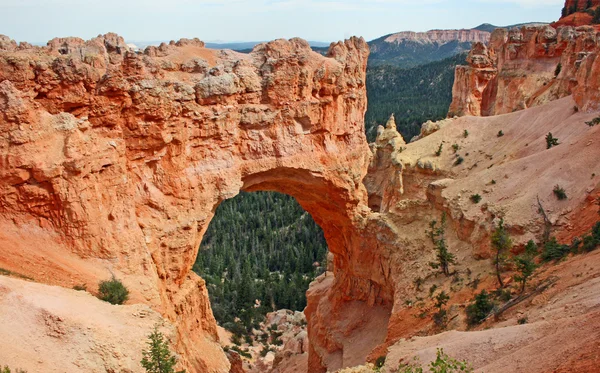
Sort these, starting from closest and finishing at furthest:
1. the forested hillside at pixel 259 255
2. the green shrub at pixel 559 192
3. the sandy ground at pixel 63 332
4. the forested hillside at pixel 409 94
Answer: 1. the sandy ground at pixel 63 332
2. the green shrub at pixel 559 192
3. the forested hillside at pixel 259 255
4. the forested hillside at pixel 409 94

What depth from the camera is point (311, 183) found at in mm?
27234

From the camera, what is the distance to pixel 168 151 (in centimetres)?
2167

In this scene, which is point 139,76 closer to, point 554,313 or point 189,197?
point 189,197

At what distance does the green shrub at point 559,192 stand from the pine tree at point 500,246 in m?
3.67

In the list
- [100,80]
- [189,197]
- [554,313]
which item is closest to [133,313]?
[189,197]

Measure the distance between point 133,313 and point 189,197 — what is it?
7.31 meters

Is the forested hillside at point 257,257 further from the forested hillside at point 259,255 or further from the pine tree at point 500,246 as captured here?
the pine tree at point 500,246

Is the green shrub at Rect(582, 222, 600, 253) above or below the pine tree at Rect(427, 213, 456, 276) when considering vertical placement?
above

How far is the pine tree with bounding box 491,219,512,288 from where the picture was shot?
1998cm

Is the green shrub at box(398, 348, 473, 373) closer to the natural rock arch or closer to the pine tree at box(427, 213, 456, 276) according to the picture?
the pine tree at box(427, 213, 456, 276)

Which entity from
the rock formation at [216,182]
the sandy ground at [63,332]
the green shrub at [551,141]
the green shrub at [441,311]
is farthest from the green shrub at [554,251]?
the green shrub at [551,141]

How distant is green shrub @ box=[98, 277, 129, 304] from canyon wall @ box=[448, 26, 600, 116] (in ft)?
137

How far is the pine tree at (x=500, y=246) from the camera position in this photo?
65.6 ft

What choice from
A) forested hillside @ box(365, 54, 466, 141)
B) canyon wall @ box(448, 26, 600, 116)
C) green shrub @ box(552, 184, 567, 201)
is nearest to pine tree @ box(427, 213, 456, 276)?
green shrub @ box(552, 184, 567, 201)
